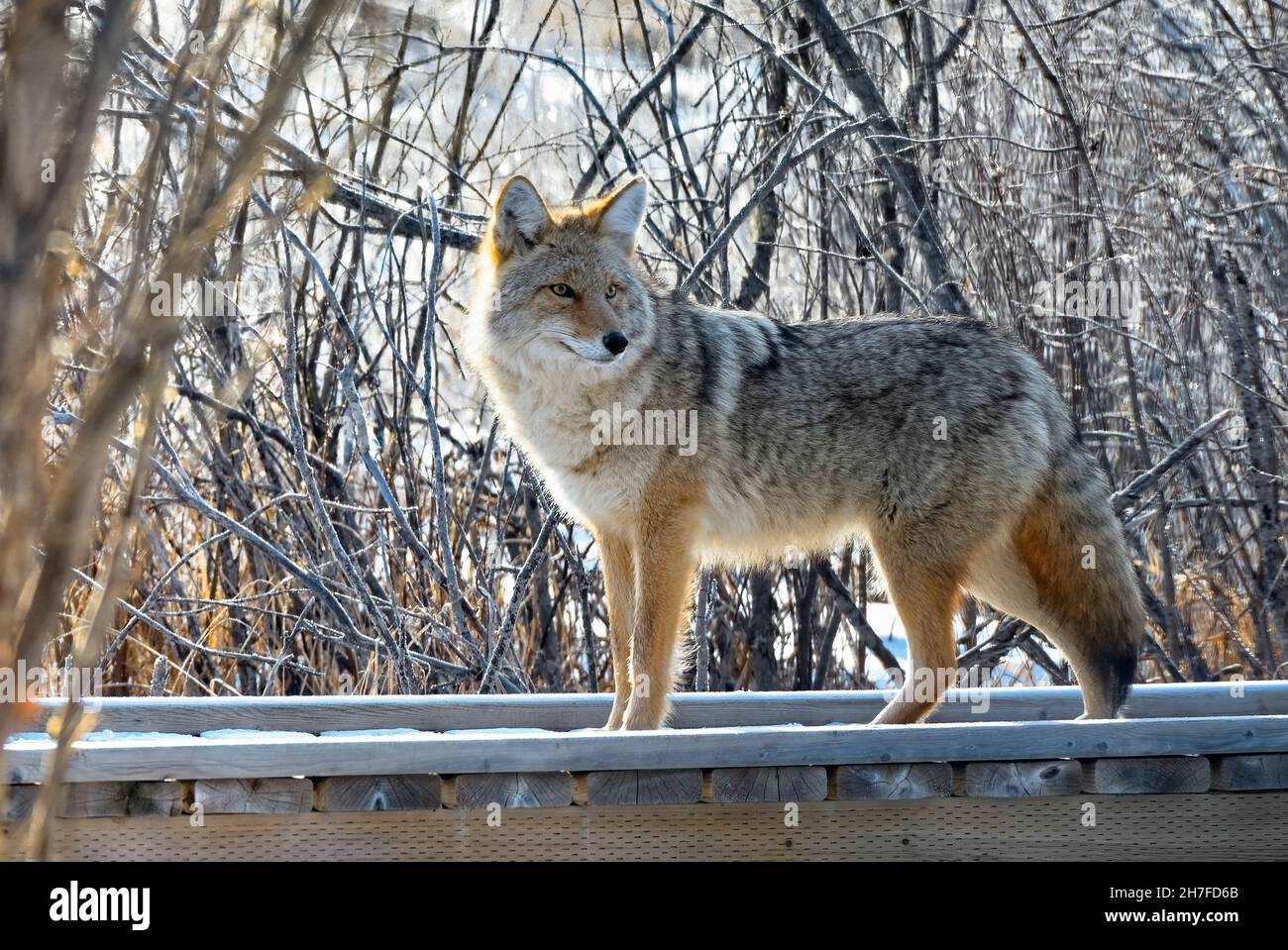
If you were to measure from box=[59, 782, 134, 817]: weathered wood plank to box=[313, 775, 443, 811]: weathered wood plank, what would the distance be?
461 millimetres

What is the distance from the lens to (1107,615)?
4.71m

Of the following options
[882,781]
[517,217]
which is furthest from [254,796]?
[517,217]

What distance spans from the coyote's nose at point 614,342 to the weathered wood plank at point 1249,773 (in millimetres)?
2288

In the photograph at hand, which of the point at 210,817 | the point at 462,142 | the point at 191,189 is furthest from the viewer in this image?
the point at 462,142

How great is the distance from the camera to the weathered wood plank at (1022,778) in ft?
11.5

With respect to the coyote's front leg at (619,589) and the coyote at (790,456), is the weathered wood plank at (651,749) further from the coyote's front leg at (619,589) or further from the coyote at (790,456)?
the coyote's front leg at (619,589)

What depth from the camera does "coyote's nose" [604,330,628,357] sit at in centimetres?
454

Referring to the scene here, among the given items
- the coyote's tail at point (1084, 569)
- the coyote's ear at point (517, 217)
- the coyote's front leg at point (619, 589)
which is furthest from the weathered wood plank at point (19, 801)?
the coyote's tail at point (1084, 569)

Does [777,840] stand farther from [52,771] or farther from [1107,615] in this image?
[52,771]

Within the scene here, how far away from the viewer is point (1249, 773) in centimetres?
356

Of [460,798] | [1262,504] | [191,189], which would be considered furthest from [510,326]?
[1262,504]

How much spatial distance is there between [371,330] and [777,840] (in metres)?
5.76

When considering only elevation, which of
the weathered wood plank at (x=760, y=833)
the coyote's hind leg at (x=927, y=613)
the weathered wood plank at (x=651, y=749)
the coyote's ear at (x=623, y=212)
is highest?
the coyote's ear at (x=623, y=212)

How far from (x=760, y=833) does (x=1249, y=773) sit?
4.48ft
